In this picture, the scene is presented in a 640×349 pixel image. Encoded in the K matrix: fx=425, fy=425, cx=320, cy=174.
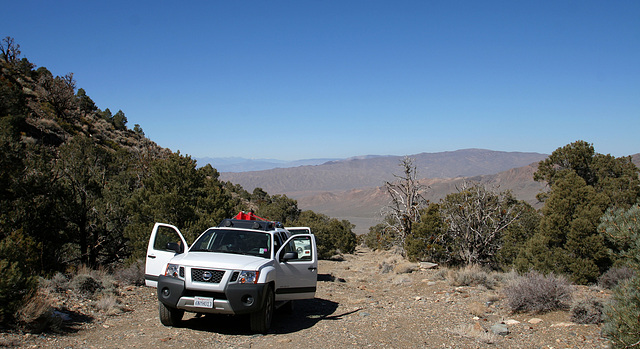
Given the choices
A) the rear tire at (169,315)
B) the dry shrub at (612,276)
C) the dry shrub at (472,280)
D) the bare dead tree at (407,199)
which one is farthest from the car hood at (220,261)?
the bare dead tree at (407,199)

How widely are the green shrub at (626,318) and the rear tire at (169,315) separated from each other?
246 inches

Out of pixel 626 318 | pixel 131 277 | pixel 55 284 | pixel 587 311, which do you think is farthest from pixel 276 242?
pixel 587 311

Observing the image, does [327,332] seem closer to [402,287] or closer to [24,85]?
[402,287]

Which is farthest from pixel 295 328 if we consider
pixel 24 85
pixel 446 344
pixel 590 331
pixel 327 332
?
pixel 24 85

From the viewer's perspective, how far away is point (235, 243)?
8.04m

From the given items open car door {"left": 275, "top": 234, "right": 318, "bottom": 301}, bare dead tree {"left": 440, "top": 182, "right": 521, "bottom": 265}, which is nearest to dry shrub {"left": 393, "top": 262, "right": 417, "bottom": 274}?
bare dead tree {"left": 440, "top": 182, "right": 521, "bottom": 265}

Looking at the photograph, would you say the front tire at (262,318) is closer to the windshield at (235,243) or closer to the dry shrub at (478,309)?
the windshield at (235,243)

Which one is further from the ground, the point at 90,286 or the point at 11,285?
the point at 11,285

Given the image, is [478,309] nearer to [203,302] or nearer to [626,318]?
[626,318]

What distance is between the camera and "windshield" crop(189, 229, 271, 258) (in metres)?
7.81

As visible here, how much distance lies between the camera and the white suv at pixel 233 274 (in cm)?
657

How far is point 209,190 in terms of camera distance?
666 inches

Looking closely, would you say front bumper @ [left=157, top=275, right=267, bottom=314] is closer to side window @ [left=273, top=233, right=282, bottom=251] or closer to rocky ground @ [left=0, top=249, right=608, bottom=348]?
rocky ground @ [left=0, top=249, right=608, bottom=348]

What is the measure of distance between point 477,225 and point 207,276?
538 inches
